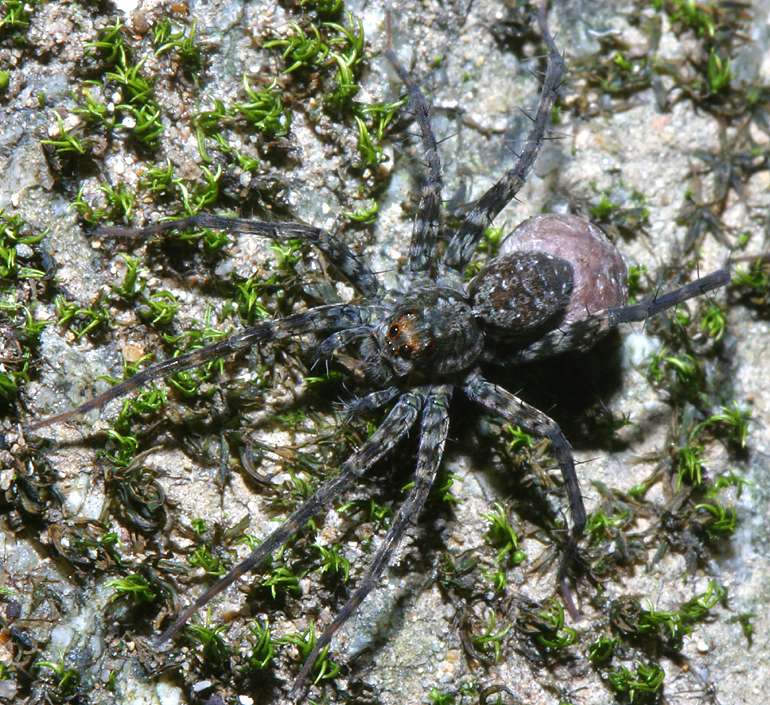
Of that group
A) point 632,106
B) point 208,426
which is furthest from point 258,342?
point 632,106

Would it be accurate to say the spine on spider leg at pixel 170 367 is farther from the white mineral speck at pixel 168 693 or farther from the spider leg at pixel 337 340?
the white mineral speck at pixel 168 693

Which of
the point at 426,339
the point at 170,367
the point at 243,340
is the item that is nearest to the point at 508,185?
the point at 426,339

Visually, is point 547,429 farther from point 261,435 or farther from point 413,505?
point 261,435

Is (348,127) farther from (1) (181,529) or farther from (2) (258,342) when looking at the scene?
(1) (181,529)

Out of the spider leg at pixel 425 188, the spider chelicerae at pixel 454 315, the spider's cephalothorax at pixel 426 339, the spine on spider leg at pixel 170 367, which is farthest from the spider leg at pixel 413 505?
the spine on spider leg at pixel 170 367

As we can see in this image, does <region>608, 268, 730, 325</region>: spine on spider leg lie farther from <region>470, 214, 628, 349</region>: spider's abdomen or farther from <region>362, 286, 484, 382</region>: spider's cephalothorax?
<region>362, 286, 484, 382</region>: spider's cephalothorax
